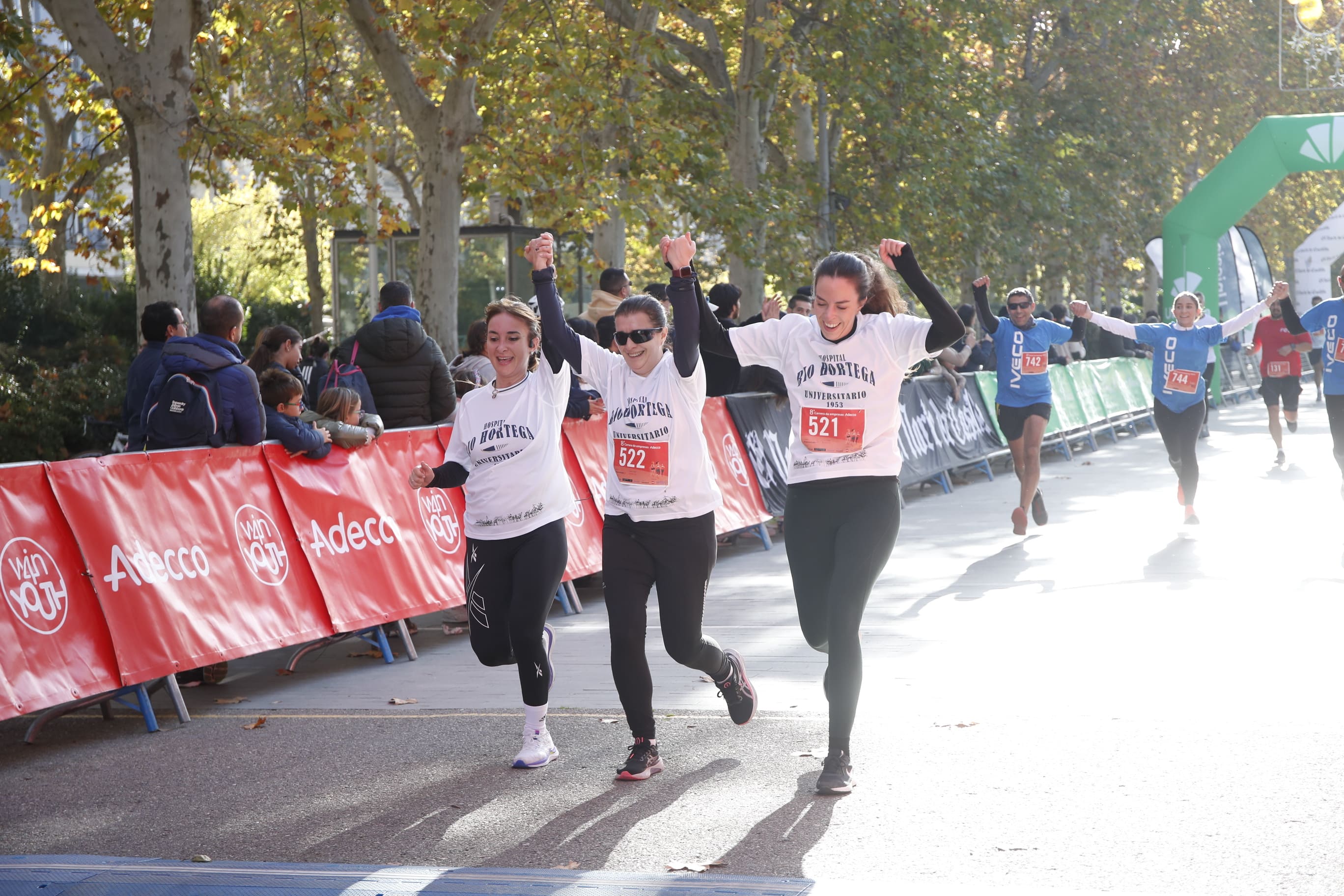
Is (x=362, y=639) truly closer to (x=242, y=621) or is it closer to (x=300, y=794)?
(x=242, y=621)

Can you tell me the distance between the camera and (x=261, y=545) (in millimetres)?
7344

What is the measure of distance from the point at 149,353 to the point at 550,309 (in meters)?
3.84

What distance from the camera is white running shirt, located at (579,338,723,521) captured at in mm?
5410

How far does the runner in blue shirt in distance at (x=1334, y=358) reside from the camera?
11094 millimetres

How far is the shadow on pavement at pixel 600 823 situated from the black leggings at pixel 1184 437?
7.86 m

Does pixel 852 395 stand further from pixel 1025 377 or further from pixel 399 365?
pixel 1025 377

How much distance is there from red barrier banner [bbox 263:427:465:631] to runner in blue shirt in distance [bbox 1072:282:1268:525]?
20.2 feet

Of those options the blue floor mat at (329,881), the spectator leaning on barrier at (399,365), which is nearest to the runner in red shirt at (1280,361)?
the spectator leaning on barrier at (399,365)

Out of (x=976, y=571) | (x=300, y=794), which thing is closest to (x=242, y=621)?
(x=300, y=794)

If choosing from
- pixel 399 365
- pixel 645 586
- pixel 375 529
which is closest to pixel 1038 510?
pixel 399 365

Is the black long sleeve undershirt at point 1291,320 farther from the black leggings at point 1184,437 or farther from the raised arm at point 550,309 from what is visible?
the raised arm at point 550,309

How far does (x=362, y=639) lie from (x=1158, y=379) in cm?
703

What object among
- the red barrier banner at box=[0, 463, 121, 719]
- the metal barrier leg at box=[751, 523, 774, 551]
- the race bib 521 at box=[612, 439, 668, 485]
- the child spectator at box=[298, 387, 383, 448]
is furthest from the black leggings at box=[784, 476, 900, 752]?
the metal barrier leg at box=[751, 523, 774, 551]

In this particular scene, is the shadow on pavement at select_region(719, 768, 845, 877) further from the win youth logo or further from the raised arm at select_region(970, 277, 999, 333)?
the win youth logo
